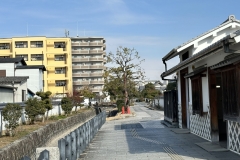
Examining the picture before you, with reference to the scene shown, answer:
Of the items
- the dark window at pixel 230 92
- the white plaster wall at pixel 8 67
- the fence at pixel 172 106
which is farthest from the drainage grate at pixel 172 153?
the white plaster wall at pixel 8 67

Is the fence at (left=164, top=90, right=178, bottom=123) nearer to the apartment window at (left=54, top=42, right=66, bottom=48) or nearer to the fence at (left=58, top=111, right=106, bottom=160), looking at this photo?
the fence at (left=58, top=111, right=106, bottom=160)

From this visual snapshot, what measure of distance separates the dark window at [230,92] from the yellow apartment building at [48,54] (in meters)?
51.7

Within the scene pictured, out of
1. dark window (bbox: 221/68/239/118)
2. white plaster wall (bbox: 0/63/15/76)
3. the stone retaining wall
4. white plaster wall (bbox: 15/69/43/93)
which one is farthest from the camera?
white plaster wall (bbox: 15/69/43/93)

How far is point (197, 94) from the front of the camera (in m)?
12.9

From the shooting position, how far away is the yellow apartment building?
196 ft

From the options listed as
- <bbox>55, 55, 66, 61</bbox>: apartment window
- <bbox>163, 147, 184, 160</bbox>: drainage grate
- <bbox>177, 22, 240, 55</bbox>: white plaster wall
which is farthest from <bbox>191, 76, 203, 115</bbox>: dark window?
<bbox>55, 55, 66, 61</bbox>: apartment window

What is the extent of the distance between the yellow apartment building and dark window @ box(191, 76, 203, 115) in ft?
157

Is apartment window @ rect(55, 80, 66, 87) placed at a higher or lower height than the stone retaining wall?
higher

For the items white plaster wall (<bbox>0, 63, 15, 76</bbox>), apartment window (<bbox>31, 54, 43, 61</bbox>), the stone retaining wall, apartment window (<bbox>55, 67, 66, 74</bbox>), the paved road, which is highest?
apartment window (<bbox>31, 54, 43, 61</bbox>)

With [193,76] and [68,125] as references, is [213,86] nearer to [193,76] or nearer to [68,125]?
[193,76]

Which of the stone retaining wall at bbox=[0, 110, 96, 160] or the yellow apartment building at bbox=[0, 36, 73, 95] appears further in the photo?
the yellow apartment building at bbox=[0, 36, 73, 95]

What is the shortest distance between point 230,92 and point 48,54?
5468 cm

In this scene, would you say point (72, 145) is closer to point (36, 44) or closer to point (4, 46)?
point (36, 44)

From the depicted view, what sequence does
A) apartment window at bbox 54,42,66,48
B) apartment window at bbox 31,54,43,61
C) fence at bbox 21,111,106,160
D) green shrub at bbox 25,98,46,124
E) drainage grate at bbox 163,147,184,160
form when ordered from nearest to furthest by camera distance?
1. fence at bbox 21,111,106,160
2. drainage grate at bbox 163,147,184,160
3. green shrub at bbox 25,98,46,124
4. apartment window at bbox 31,54,43,61
5. apartment window at bbox 54,42,66,48
